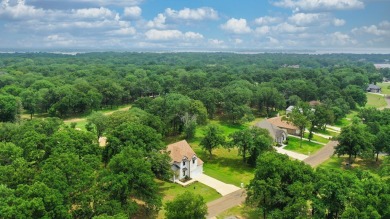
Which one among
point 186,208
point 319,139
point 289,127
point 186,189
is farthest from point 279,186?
point 289,127

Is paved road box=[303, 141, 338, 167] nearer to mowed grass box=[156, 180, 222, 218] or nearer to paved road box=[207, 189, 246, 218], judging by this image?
paved road box=[207, 189, 246, 218]

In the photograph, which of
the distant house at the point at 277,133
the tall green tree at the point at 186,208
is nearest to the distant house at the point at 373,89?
the distant house at the point at 277,133

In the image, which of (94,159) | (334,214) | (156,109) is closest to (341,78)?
(156,109)

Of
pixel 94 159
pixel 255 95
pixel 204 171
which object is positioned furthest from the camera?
pixel 255 95

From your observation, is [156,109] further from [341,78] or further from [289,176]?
[341,78]

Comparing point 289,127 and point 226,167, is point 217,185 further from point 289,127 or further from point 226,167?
point 289,127

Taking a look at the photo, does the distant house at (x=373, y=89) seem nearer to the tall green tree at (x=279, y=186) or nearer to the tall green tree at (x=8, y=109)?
the tall green tree at (x=279, y=186)

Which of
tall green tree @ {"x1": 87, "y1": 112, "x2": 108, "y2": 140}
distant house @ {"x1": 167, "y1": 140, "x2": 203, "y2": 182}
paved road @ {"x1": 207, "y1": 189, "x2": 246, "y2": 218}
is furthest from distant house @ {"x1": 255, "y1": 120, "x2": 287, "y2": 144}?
tall green tree @ {"x1": 87, "y1": 112, "x2": 108, "y2": 140}
